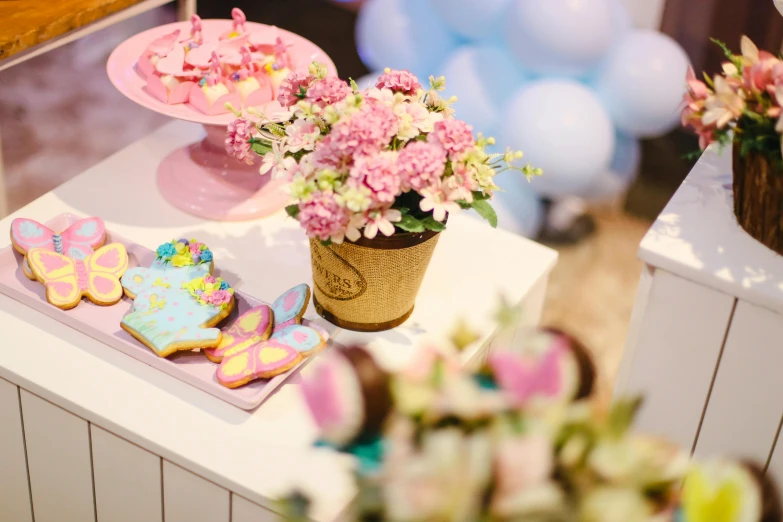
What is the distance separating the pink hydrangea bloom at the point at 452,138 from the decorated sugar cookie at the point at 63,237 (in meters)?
0.53

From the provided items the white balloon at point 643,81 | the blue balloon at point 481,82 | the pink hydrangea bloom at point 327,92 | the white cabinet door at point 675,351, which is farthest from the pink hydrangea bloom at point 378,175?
the white balloon at point 643,81

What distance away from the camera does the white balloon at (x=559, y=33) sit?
2041 millimetres

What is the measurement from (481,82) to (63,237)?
3.89 feet

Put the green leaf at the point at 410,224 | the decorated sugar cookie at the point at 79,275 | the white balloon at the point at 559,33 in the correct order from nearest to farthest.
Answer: the green leaf at the point at 410,224 < the decorated sugar cookie at the point at 79,275 < the white balloon at the point at 559,33

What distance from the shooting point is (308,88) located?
113 centimetres

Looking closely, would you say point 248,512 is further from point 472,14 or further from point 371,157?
point 472,14

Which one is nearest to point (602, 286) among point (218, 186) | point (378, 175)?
point (218, 186)

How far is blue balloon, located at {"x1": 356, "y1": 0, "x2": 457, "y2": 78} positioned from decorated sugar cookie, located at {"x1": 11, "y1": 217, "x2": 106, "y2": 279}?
1176 millimetres

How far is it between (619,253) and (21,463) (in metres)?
1.64

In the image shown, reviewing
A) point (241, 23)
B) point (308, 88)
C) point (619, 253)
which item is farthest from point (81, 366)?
point (619, 253)

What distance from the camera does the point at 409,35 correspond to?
228cm

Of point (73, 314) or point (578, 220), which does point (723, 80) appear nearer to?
point (73, 314)

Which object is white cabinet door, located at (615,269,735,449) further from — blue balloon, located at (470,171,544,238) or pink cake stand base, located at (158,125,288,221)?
blue balloon, located at (470,171,544,238)

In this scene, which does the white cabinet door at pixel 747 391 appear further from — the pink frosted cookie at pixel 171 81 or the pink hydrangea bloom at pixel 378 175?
the pink frosted cookie at pixel 171 81
